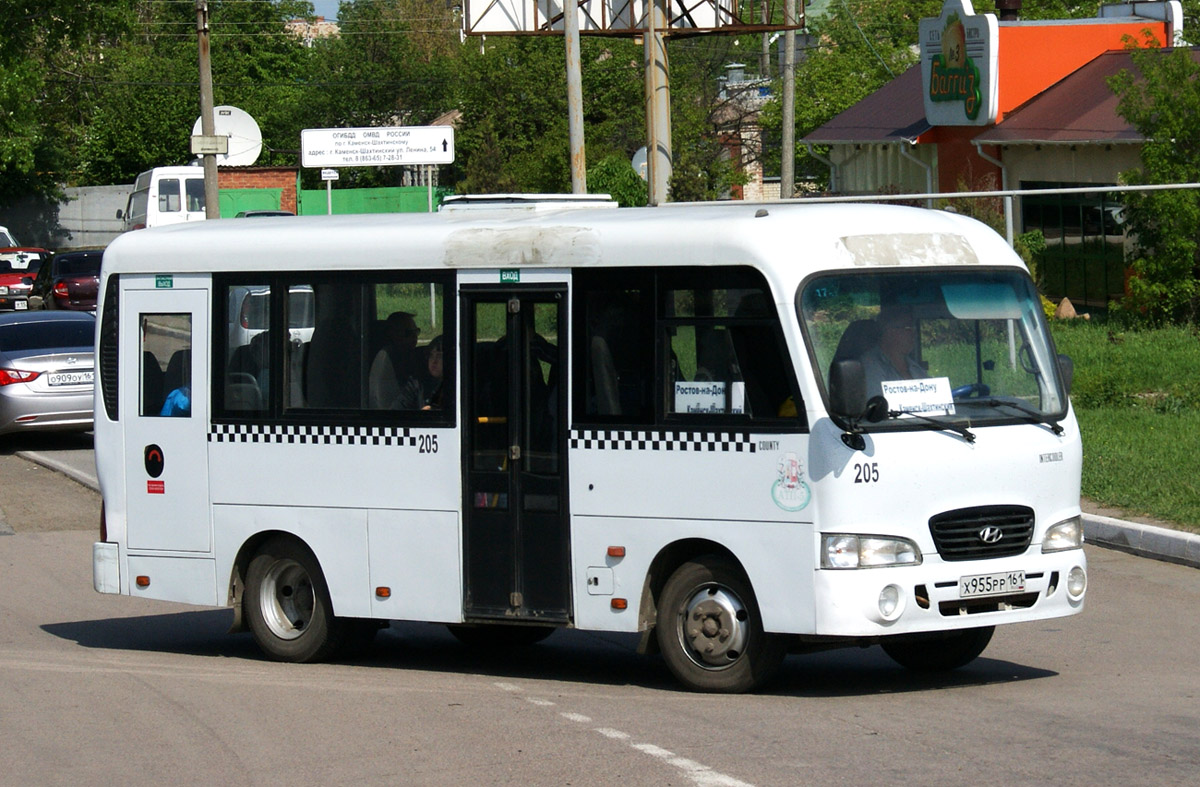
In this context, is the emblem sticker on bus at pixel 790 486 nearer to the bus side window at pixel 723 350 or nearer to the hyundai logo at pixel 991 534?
the bus side window at pixel 723 350

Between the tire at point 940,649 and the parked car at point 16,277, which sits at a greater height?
the parked car at point 16,277

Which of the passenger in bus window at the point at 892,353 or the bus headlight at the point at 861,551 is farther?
the passenger in bus window at the point at 892,353

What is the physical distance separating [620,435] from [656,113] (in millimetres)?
14498

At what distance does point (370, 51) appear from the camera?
77.6 meters

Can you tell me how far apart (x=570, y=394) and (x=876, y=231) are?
175 cm

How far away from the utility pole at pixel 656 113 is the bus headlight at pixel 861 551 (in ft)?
45.0

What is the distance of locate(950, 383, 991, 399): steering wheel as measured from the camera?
823 centimetres

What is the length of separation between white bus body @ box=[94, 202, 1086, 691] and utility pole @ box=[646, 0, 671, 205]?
11.9m

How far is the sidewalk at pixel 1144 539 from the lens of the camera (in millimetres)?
12156

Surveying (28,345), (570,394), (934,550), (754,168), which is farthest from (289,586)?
(754,168)

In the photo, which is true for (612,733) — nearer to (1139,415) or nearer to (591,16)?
(1139,415)

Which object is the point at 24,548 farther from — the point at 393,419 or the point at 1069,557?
the point at 1069,557

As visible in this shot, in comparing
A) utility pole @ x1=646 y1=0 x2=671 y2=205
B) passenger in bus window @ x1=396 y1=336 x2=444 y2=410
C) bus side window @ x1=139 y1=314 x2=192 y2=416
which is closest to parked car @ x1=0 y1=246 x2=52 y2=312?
utility pole @ x1=646 y1=0 x2=671 y2=205

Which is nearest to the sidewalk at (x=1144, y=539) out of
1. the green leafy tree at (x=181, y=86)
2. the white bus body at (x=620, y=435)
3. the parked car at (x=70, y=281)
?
the white bus body at (x=620, y=435)
